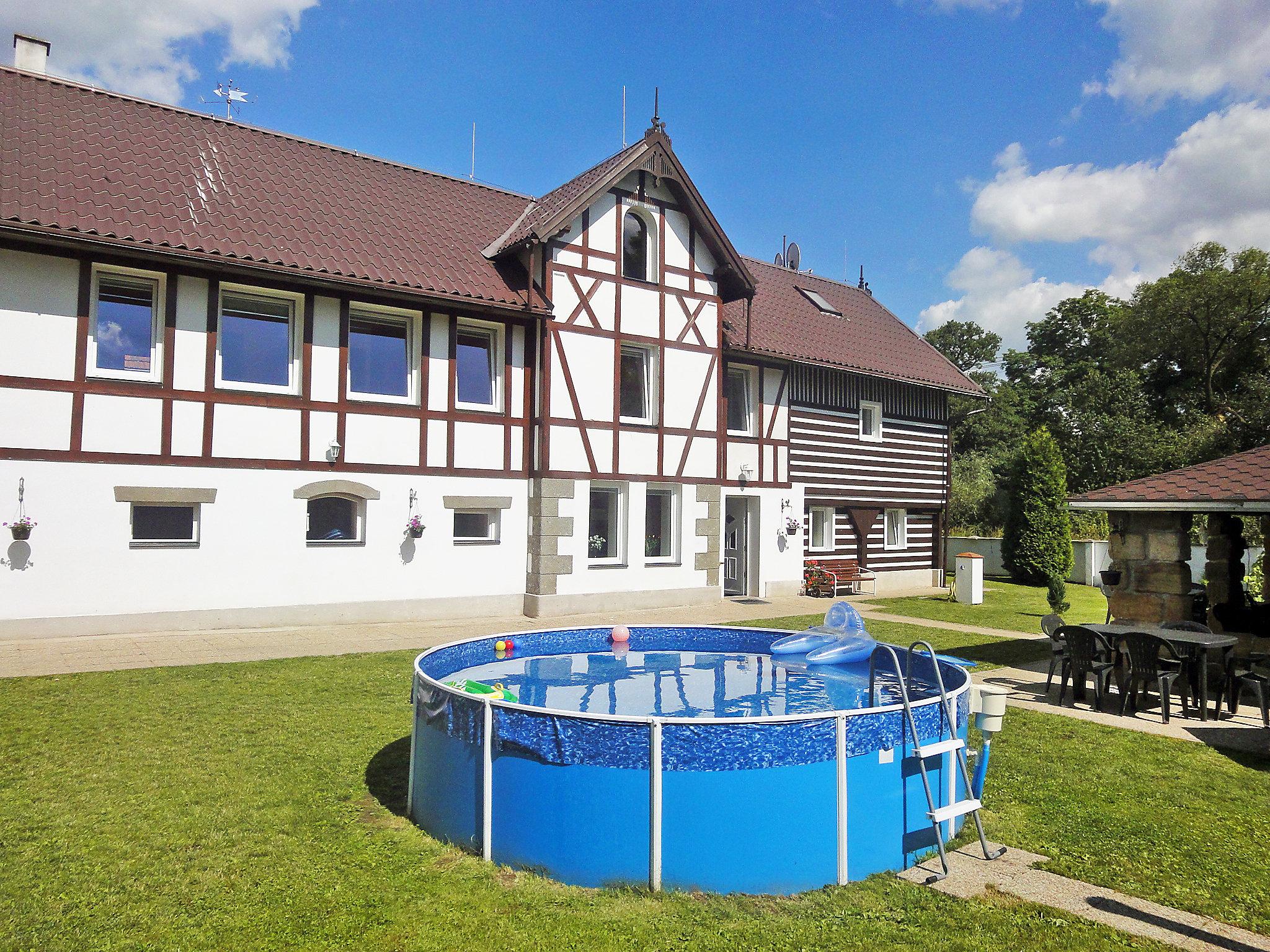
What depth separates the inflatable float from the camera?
9.51 m

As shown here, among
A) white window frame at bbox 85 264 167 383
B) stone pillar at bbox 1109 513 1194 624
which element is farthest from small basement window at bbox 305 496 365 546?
stone pillar at bbox 1109 513 1194 624

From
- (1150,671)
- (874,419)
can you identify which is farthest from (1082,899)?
(874,419)

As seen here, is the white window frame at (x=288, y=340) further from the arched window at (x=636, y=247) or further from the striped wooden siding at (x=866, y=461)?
the striped wooden siding at (x=866, y=461)

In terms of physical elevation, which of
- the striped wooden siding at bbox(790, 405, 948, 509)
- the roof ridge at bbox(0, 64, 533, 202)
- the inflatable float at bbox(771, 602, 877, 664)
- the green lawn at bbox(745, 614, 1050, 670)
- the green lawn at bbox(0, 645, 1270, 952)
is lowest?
the green lawn at bbox(0, 645, 1270, 952)

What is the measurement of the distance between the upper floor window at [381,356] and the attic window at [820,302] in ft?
43.4

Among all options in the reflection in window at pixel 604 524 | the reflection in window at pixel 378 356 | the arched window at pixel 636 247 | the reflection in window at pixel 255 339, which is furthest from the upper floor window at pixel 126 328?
the arched window at pixel 636 247

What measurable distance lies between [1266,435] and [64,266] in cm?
3492

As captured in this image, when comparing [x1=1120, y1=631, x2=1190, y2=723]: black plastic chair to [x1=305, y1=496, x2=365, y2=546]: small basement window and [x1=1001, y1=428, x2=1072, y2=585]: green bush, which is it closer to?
[x1=305, y1=496, x2=365, y2=546]: small basement window

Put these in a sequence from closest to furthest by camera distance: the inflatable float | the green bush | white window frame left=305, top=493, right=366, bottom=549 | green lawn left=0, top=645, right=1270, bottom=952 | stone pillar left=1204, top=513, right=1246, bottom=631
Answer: green lawn left=0, top=645, right=1270, bottom=952 → the inflatable float → stone pillar left=1204, top=513, right=1246, bottom=631 → white window frame left=305, top=493, right=366, bottom=549 → the green bush

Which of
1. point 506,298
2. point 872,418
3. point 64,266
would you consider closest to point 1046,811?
point 506,298

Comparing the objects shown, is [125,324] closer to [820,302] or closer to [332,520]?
[332,520]

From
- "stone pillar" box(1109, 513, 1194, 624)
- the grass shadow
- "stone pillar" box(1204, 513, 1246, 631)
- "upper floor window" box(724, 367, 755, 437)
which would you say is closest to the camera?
the grass shadow

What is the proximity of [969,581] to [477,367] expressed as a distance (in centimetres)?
1317

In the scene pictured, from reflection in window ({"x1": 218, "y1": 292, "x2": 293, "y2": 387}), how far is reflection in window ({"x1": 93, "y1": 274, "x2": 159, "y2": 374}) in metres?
1.02
